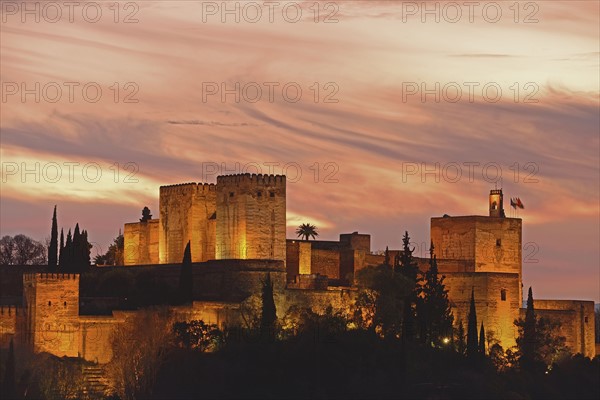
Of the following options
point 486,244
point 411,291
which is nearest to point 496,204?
point 486,244

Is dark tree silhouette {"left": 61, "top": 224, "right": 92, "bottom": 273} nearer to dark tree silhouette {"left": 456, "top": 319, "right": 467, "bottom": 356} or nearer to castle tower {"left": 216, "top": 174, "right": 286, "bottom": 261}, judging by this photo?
castle tower {"left": 216, "top": 174, "right": 286, "bottom": 261}

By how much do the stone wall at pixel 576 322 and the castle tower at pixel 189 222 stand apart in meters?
15.2

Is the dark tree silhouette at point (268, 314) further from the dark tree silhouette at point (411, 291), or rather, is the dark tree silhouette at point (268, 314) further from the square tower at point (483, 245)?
the square tower at point (483, 245)

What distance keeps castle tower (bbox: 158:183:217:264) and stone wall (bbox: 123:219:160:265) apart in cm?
170

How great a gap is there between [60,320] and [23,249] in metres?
36.8

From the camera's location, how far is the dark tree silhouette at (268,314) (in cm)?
7619

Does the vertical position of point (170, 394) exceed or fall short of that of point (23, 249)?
it falls short

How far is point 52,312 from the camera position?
74.1m

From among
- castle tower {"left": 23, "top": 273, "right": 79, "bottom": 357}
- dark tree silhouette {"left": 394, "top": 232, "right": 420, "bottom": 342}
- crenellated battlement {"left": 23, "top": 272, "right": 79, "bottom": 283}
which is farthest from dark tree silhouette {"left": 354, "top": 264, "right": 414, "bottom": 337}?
crenellated battlement {"left": 23, "top": 272, "right": 79, "bottom": 283}

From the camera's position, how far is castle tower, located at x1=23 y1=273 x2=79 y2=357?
73625 mm

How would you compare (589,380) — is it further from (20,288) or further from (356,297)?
(20,288)

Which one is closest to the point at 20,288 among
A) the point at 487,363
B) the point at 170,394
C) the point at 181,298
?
the point at 181,298

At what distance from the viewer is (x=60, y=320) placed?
2923 inches

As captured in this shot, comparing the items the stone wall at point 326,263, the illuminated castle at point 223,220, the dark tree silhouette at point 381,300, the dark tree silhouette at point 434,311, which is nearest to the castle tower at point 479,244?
the dark tree silhouette at point 434,311
